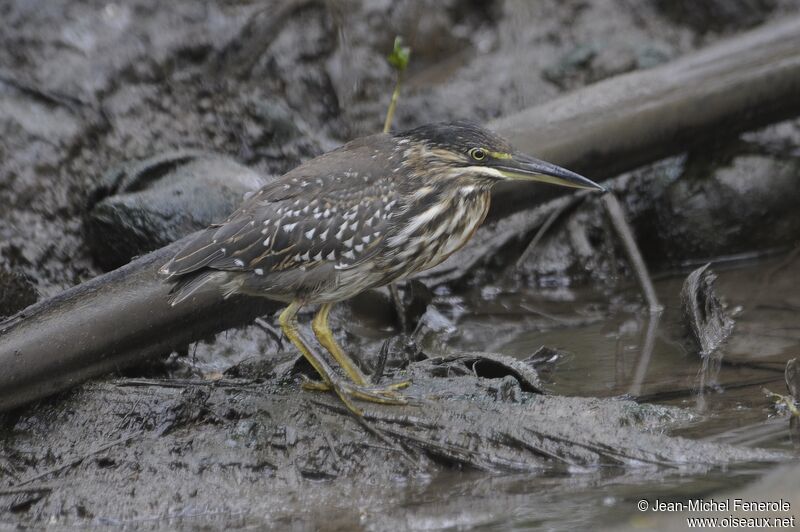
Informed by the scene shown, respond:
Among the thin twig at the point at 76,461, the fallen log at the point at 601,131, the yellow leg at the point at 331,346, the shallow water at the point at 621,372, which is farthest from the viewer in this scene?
the fallen log at the point at 601,131

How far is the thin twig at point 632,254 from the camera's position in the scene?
679 cm

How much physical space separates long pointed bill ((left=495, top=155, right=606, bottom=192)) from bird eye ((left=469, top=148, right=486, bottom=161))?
89 mm

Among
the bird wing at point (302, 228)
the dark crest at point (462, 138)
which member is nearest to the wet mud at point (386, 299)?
the bird wing at point (302, 228)

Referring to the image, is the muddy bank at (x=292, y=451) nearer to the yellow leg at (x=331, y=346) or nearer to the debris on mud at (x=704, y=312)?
the yellow leg at (x=331, y=346)

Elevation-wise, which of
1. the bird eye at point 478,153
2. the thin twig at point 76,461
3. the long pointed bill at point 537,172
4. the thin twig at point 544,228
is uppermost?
the bird eye at point 478,153

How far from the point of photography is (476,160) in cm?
521

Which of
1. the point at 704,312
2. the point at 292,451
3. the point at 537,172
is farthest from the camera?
the point at 704,312

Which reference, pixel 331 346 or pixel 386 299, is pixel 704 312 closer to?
pixel 386 299

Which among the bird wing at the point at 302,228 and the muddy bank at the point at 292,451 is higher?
the bird wing at the point at 302,228

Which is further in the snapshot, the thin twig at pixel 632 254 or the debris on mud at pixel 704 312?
the thin twig at pixel 632 254

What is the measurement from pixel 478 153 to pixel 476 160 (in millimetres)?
38

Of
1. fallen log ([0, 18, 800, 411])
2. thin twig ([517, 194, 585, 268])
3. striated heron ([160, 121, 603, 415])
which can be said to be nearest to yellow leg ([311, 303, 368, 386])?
striated heron ([160, 121, 603, 415])

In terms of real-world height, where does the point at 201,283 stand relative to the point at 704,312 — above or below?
above

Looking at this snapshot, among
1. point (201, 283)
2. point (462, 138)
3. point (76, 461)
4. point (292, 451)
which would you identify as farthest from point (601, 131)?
point (76, 461)
